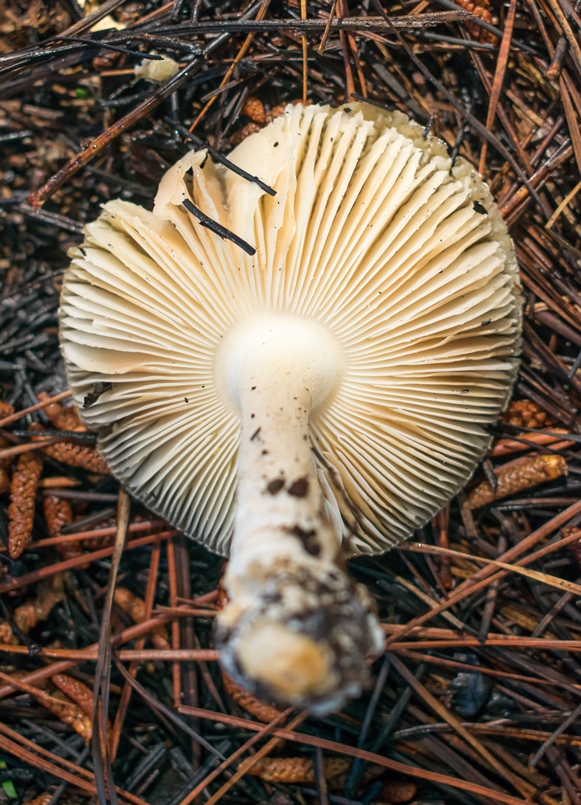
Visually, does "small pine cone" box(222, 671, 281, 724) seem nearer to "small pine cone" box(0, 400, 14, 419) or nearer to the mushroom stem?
the mushroom stem

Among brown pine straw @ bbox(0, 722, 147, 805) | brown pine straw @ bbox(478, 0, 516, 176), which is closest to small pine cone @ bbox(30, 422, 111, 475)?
brown pine straw @ bbox(0, 722, 147, 805)

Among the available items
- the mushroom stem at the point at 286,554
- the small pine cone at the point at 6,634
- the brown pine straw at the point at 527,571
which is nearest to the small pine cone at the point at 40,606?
the small pine cone at the point at 6,634

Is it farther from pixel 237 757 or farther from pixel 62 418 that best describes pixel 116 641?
pixel 62 418

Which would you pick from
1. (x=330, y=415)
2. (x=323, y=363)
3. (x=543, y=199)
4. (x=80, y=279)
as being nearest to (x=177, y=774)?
(x=330, y=415)

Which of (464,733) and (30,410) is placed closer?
(464,733)

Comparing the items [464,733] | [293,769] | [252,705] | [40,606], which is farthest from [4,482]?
[464,733]

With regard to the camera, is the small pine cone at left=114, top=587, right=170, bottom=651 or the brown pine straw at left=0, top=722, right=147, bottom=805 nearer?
the brown pine straw at left=0, top=722, right=147, bottom=805

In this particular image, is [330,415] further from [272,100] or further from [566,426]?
[272,100]

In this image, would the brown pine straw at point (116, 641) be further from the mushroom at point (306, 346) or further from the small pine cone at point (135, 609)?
the mushroom at point (306, 346)
